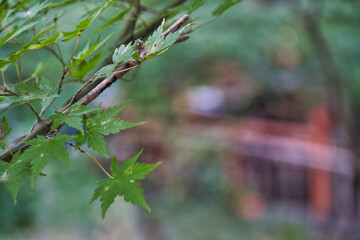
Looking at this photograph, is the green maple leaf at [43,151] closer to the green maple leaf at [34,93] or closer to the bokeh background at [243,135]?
the green maple leaf at [34,93]

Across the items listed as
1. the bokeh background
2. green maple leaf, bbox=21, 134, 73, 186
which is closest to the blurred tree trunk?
the bokeh background

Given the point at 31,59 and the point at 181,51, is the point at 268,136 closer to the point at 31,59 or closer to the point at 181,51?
the point at 181,51

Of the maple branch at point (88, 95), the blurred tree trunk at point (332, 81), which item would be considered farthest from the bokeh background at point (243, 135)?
the maple branch at point (88, 95)

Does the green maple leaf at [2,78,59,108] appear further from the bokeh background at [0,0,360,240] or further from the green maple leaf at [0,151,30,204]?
the bokeh background at [0,0,360,240]

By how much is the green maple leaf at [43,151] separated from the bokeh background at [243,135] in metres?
2.06

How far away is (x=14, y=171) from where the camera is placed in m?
0.61

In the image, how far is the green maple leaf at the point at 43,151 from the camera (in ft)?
1.94

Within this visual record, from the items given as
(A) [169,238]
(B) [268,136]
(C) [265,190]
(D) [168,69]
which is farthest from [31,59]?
(C) [265,190]

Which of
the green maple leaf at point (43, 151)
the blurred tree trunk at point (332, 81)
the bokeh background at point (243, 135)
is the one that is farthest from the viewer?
the bokeh background at point (243, 135)

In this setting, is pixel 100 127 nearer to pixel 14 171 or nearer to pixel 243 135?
pixel 14 171

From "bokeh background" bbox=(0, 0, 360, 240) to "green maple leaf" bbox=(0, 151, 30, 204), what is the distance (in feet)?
6.67

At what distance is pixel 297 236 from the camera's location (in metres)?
4.65

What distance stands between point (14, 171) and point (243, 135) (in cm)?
513

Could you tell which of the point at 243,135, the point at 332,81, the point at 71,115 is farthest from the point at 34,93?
the point at 243,135
